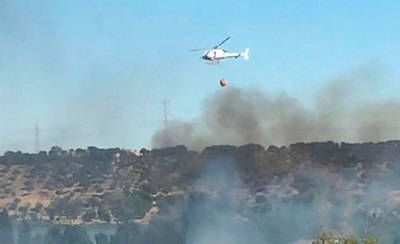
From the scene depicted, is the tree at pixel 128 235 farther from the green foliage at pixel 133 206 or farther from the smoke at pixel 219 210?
the smoke at pixel 219 210

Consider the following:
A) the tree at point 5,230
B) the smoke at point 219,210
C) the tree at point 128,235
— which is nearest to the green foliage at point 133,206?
the tree at point 128,235

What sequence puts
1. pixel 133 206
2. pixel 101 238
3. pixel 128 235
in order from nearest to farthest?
pixel 101 238 < pixel 128 235 < pixel 133 206

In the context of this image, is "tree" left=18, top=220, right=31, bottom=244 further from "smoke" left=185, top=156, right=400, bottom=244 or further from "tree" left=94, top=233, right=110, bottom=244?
"smoke" left=185, top=156, right=400, bottom=244

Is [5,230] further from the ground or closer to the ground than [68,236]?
further from the ground

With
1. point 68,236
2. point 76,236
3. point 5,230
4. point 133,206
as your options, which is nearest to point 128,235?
point 76,236

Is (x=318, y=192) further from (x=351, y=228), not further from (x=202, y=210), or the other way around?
(x=351, y=228)

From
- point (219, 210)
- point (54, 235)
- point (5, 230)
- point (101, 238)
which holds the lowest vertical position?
point (101, 238)

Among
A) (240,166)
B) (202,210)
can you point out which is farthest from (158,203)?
(240,166)

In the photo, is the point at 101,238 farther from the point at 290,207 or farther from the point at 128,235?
the point at 290,207
